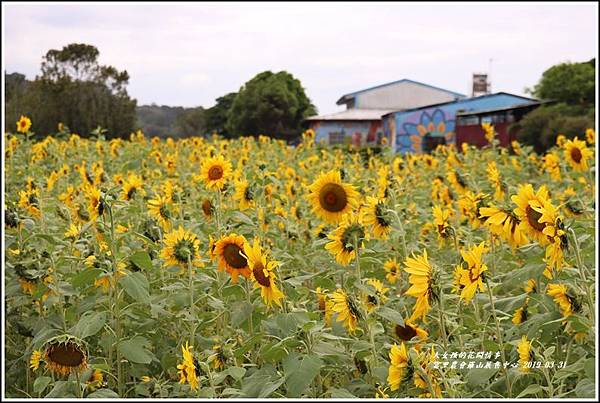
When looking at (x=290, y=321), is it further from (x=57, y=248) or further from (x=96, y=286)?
(x=57, y=248)

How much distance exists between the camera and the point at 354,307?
6.67 ft

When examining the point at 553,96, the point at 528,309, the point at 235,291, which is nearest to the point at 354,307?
the point at 235,291

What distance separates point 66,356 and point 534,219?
4.69 feet

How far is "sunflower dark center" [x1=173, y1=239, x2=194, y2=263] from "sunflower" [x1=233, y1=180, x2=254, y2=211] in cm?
75

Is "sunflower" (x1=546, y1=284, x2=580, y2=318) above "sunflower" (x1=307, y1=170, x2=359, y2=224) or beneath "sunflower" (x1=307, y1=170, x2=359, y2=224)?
beneath

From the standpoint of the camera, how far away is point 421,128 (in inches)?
1091

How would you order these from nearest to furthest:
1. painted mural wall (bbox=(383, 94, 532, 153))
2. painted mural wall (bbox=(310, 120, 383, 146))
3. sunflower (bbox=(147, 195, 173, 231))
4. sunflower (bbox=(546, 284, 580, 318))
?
sunflower (bbox=(546, 284, 580, 318))
sunflower (bbox=(147, 195, 173, 231))
painted mural wall (bbox=(383, 94, 532, 153))
painted mural wall (bbox=(310, 120, 383, 146))

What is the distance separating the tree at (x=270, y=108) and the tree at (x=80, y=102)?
3892 millimetres

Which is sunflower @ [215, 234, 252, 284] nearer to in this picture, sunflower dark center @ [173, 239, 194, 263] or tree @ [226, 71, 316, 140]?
sunflower dark center @ [173, 239, 194, 263]

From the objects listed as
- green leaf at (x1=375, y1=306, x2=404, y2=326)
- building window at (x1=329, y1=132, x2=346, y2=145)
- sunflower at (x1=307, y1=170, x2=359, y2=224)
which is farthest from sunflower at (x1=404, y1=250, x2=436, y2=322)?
building window at (x1=329, y1=132, x2=346, y2=145)

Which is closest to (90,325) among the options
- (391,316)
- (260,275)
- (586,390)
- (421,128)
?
(260,275)

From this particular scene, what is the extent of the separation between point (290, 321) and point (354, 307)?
230mm

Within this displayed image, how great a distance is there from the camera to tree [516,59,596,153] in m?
15.8

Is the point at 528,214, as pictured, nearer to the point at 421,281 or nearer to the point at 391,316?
the point at 421,281
